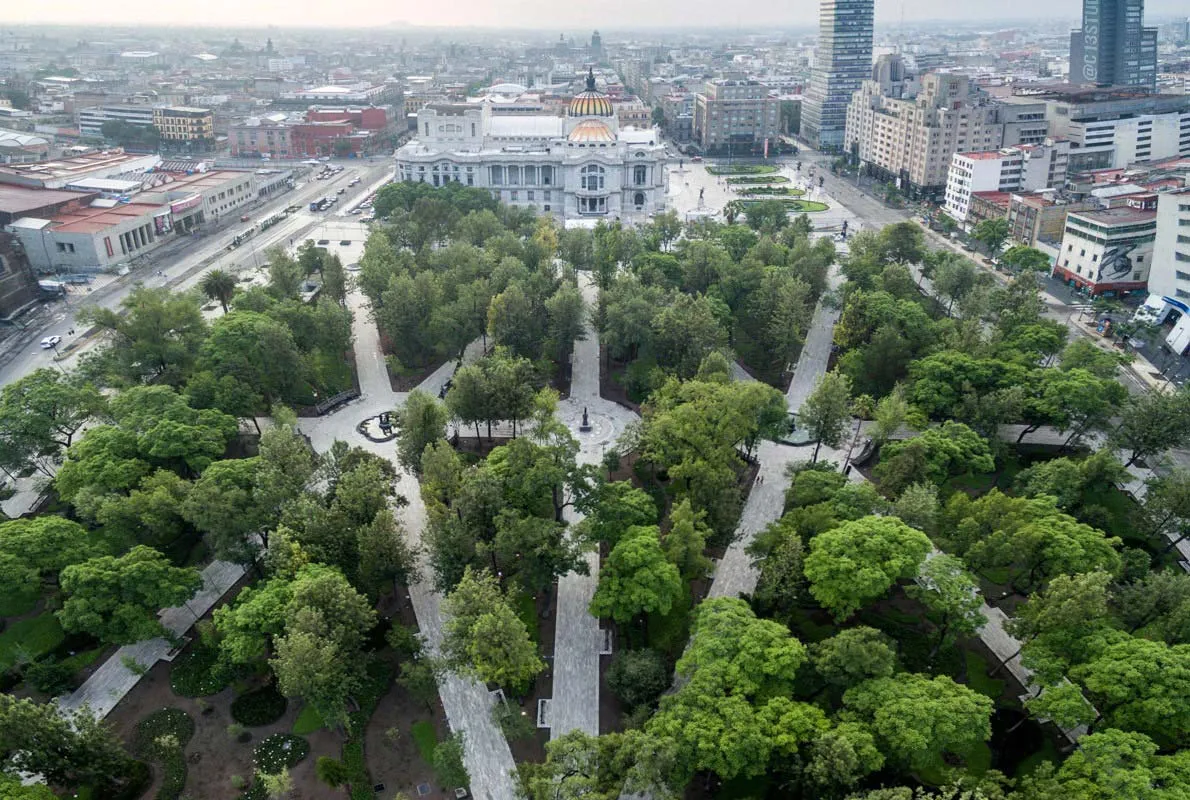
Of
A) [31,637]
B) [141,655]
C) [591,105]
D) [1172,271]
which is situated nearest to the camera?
[141,655]

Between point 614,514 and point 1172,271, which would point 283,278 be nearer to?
point 614,514

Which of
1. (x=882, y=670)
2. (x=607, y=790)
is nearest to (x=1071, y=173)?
(x=882, y=670)

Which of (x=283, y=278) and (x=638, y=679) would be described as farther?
(x=283, y=278)

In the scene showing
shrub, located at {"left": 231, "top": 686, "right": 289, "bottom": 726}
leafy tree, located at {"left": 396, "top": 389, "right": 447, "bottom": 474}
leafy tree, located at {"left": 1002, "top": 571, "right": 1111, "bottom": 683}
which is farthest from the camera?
leafy tree, located at {"left": 396, "top": 389, "right": 447, "bottom": 474}

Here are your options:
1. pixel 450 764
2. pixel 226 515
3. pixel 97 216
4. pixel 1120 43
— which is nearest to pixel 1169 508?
pixel 450 764

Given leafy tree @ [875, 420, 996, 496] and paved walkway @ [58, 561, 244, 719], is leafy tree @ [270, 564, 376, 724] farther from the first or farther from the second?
leafy tree @ [875, 420, 996, 496]

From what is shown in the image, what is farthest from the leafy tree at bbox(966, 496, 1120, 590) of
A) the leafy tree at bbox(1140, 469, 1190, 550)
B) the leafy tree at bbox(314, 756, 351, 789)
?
the leafy tree at bbox(314, 756, 351, 789)

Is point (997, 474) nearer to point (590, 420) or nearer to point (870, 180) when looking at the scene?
point (590, 420)

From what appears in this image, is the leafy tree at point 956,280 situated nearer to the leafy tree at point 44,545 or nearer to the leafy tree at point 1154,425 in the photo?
the leafy tree at point 1154,425
